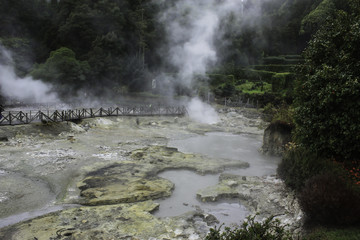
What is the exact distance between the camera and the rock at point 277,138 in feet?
44.2

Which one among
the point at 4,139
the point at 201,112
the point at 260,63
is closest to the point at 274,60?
the point at 260,63

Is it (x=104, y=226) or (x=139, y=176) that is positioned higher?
(x=139, y=176)

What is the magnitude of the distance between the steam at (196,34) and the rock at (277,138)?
21722 mm

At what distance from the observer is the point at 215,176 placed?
35.2 feet

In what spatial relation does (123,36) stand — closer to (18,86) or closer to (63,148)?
(18,86)

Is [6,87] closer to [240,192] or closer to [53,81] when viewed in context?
[53,81]

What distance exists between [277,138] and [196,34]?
27680 mm

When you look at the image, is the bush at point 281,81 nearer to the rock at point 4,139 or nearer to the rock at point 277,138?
the rock at point 277,138

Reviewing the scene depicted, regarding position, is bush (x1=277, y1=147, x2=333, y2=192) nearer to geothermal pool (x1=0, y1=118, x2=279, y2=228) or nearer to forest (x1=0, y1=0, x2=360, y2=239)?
forest (x1=0, y1=0, x2=360, y2=239)

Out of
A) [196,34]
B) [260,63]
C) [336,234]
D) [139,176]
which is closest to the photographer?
[336,234]

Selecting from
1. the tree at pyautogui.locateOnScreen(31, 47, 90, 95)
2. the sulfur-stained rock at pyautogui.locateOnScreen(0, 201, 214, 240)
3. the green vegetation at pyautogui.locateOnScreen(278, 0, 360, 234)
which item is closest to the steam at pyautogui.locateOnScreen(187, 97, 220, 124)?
the tree at pyautogui.locateOnScreen(31, 47, 90, 95)

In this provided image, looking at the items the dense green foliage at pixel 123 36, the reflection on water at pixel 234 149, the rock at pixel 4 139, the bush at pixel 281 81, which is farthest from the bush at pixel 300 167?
the dense green foliage at pixel 123 36

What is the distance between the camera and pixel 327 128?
7.96 metres

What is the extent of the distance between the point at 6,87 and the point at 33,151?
58.4 feet
